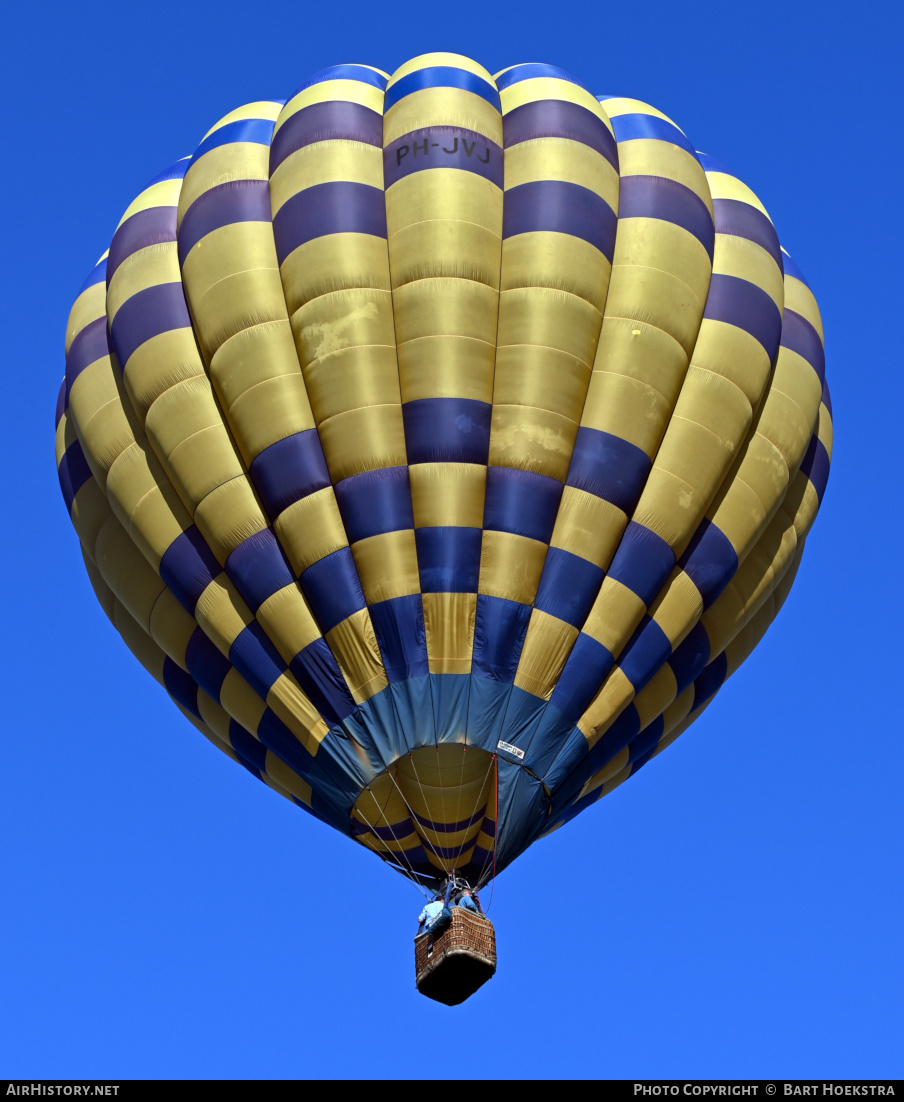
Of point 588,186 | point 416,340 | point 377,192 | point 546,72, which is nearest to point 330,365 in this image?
point 416,340

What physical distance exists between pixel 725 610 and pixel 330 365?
438cm

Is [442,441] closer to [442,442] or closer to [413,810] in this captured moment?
[442,442]

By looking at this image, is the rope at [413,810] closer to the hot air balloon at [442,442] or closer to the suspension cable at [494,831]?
the hot air balloon at [442,442]

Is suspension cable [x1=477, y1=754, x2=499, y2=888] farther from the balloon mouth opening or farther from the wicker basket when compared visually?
the wicker basket

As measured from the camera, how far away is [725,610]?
17.3m

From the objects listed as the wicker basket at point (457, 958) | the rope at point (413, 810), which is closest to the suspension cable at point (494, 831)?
the rope at point (413, 810)

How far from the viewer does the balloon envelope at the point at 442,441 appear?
51.0 ft

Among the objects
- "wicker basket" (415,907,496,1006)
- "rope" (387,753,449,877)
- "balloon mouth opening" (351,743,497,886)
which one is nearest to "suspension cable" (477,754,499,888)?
"balloon mouth opening" (351,743,497,886)

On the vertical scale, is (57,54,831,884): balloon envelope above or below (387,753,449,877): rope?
above

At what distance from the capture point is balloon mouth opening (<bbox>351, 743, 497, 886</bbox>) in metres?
15.6

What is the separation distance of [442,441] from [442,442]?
0.01m

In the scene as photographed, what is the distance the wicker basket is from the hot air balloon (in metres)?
0.77

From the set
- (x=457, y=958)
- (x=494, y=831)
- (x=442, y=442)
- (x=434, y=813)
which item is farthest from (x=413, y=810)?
(x=442, y=442)

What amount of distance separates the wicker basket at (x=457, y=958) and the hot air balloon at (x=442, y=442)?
771 mm
